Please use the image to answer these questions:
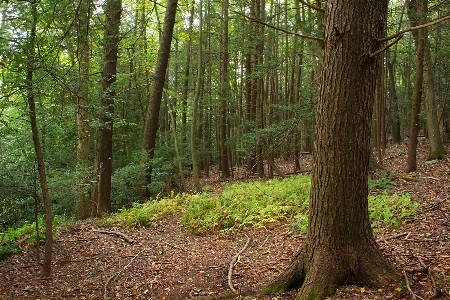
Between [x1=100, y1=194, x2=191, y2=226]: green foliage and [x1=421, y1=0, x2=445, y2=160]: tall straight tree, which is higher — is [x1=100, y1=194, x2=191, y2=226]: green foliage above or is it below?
below

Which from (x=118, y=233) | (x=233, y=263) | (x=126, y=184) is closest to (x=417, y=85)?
(x=233, y=263)

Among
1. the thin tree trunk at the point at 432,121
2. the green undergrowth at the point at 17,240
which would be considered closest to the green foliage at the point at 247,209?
the green undergrowth at the point at 17,240

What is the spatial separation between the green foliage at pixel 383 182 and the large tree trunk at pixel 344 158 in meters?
6.15

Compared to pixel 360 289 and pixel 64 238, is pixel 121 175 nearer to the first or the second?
pixel 64 238

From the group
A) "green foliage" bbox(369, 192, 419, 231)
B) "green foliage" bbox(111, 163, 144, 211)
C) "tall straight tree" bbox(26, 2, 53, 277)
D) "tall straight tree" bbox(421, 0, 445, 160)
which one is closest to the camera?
"tall straight tree" bbox(26, 2, 53, 277)

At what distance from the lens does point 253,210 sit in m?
8.21

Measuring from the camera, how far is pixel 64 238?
276 inches

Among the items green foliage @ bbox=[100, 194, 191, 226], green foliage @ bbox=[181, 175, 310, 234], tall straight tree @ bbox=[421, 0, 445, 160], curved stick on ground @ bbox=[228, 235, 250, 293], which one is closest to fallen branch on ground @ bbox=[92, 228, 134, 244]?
green foliage @ bbox=[100, 194, 191, 226]

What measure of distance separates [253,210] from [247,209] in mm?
242

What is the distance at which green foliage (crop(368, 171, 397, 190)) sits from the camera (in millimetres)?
9200

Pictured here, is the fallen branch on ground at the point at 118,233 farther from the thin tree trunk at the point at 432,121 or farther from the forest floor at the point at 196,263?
the thin tree trunk at the point at 432,121

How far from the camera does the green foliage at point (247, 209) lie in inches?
308

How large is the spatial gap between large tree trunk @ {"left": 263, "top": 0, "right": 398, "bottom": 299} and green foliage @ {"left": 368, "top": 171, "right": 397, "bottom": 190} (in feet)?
20.2

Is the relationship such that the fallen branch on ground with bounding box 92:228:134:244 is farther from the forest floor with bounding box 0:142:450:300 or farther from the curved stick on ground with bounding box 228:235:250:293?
the curved stick on ground with bounding box 228:235:250:293
